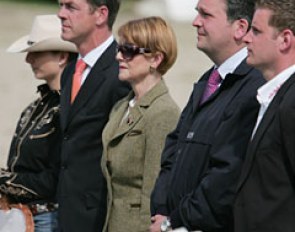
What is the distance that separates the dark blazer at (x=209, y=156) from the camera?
469cm

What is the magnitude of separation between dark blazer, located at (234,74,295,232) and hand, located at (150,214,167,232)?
26.2 inches

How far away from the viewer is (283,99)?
441 centimetres

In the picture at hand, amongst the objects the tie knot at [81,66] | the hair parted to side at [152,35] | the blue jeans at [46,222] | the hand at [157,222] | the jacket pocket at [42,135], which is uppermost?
the hair parted to side at [152,35]

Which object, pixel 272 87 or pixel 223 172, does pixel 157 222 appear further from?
pixel 272 87

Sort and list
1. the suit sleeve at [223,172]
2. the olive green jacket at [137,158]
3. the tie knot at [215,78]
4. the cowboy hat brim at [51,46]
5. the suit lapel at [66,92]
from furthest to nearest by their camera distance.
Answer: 1. the cowboy hat brim at [51,46]
2. the suit lapel at [66,92]
3. the olive green jacket at [137,158]
4. the tie knot at [215,78]
5. the suit sleeve at [223,172]

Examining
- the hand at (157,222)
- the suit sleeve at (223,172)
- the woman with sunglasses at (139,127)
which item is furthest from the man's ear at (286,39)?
the woman with sunglasses at (139,127)

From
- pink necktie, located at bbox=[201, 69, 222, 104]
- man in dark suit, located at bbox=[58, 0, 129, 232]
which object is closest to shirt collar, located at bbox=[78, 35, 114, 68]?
man in dark suit, located at bbox=[58, 0, 129, 232]

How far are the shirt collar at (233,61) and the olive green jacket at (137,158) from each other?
0.60 metres

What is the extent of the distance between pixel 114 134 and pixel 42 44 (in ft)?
3.71

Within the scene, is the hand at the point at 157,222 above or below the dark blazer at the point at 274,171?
below

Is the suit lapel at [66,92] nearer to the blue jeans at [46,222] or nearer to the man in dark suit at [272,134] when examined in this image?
the blue jeans at [46,222]

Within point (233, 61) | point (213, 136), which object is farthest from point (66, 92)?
point (213, 136)

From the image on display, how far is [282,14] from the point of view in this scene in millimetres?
4480

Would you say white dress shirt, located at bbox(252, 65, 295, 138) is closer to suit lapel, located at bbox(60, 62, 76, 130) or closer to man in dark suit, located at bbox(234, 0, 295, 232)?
man in dark suit, located at bbox(234, 0, 295, 232)
